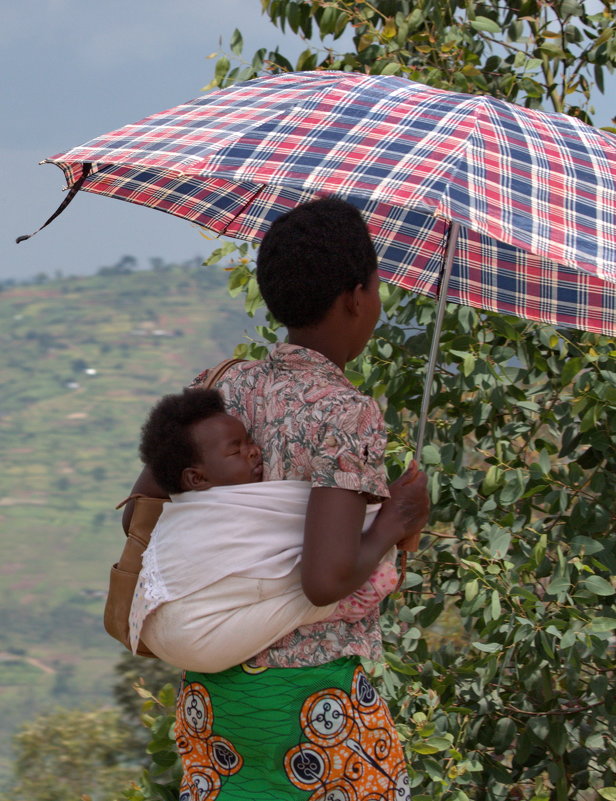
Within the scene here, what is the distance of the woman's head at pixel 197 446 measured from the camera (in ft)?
4.98

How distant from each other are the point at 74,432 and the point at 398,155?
32.8ft

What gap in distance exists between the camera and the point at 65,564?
9.25m

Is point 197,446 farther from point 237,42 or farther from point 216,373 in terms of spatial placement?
point 237,42

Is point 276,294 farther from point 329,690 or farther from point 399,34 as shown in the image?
point 399,34

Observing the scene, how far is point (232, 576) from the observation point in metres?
1.47

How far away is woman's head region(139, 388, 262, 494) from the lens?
59.7 inches

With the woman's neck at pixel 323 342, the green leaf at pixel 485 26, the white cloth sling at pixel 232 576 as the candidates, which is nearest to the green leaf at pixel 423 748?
the white cloth sling at pixel 232 576

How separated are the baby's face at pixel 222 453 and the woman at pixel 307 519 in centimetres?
4

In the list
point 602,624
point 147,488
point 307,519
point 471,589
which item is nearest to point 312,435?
point 307,519

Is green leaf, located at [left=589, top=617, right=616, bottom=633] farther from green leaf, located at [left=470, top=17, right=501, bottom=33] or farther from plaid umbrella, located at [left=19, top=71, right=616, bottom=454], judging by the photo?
green leaf, located at [left=470, top=17, right=501, bottom=33]

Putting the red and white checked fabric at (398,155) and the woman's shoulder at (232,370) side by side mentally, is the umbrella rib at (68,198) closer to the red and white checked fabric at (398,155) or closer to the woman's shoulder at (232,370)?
the red and white checked fabric at (398,155)

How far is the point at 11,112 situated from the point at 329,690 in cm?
1582

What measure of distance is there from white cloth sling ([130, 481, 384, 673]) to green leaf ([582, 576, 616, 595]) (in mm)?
1467

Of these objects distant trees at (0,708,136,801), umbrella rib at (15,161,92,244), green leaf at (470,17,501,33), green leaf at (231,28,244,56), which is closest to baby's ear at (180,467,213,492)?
umbrella rib at (15,161,92,244)
